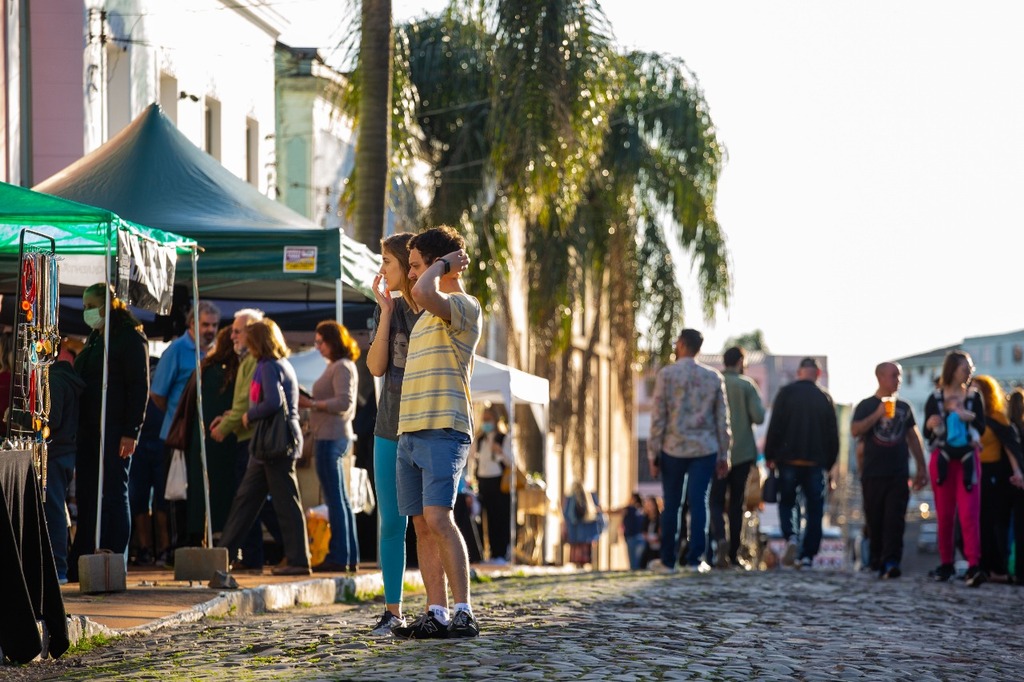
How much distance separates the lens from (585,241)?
105 ft

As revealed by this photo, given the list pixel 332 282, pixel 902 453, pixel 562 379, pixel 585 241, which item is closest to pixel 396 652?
pixel 332 282

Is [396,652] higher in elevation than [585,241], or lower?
lower

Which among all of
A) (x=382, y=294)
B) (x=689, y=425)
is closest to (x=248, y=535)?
(x=689, y=425)

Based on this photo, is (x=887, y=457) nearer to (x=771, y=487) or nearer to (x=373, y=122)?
(x=771, y=487)

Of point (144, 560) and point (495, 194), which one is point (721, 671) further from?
point (495, 194)

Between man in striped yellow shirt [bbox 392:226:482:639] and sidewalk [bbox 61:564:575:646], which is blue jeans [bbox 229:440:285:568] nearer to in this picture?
sidewalk [bbox 61:564:575:646]

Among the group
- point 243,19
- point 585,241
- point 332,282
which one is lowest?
point 332,282

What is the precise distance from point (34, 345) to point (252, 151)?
62.0ft

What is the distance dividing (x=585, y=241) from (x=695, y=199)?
2.27 metres

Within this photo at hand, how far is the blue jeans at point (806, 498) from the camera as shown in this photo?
1664 cm

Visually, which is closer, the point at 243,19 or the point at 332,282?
the point at 332,282

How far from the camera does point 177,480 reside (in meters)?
14.8

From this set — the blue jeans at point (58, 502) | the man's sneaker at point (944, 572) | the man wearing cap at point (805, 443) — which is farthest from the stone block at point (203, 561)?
the man's sneaker at point (944, 572)

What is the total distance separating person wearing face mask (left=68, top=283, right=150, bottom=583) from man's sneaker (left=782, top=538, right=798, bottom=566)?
25.1ft
